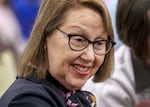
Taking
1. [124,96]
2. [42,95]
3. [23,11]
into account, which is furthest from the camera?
[23,11]

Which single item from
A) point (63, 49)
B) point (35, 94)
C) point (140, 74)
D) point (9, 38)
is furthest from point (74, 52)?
point (9, 38)

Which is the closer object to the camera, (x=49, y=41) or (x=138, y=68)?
(x=49, y=41)

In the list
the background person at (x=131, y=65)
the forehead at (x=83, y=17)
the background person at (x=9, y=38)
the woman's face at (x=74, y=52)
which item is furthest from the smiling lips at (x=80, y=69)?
the background person at (x=9, y=38)

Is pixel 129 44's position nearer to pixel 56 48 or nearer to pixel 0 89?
pixel 56 48

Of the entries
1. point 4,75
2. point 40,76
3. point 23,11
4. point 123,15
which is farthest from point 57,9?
point 23,11

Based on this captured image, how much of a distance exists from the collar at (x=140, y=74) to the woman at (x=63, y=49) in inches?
32.2

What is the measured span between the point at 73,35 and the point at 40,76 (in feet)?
0.51

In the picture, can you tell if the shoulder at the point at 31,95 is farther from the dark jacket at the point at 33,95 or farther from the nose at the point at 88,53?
the nose at the point at 88,53

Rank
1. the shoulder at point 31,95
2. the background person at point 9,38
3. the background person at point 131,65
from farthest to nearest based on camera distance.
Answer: the background person at point 9,38 → the background person at point 131,65 → the shoulder at point 31,95

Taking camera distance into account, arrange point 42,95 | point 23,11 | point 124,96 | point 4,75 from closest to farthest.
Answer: point 42,95 → point 124,96 → point 4,75 → point 23,11

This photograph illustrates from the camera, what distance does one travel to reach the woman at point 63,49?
1.33 metres

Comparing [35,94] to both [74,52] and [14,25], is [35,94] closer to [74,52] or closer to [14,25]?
[74,52]

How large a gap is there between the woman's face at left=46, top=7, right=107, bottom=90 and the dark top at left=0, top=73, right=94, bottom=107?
36mm

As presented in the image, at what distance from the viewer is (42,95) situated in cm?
129
